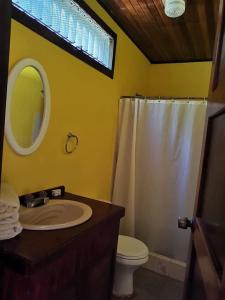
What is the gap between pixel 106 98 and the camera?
2.32 m

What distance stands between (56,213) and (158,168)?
1.23 metres

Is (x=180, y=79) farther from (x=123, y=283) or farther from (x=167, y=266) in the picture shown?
(x=123, y=283)

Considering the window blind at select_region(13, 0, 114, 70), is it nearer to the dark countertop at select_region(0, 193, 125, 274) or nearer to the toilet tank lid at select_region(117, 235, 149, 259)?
the dark countertop at select_region(0, 193, 125, 274)

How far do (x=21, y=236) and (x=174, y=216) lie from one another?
170 centimetres

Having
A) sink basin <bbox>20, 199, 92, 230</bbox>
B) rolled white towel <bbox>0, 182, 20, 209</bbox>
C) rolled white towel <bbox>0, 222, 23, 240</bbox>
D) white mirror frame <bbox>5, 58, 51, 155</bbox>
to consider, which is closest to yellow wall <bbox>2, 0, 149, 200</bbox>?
white mirror frame <bbox>5, 58, 51, 155</bbox>

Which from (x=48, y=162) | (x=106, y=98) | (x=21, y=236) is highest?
(x=106, y=98)

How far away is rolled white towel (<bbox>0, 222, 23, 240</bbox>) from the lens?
103 cm

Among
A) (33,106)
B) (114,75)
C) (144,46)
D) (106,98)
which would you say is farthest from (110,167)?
(144,46)

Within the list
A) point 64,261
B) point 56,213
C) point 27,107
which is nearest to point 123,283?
point 56,213

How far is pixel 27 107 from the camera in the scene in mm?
1544

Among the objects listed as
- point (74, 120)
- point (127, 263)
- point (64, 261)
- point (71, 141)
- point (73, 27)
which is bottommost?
point (127, 263)

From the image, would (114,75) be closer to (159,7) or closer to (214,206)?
(159,7)

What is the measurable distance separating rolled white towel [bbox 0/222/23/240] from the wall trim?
1715 millimetres

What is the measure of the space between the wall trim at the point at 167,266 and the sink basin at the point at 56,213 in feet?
4.15
